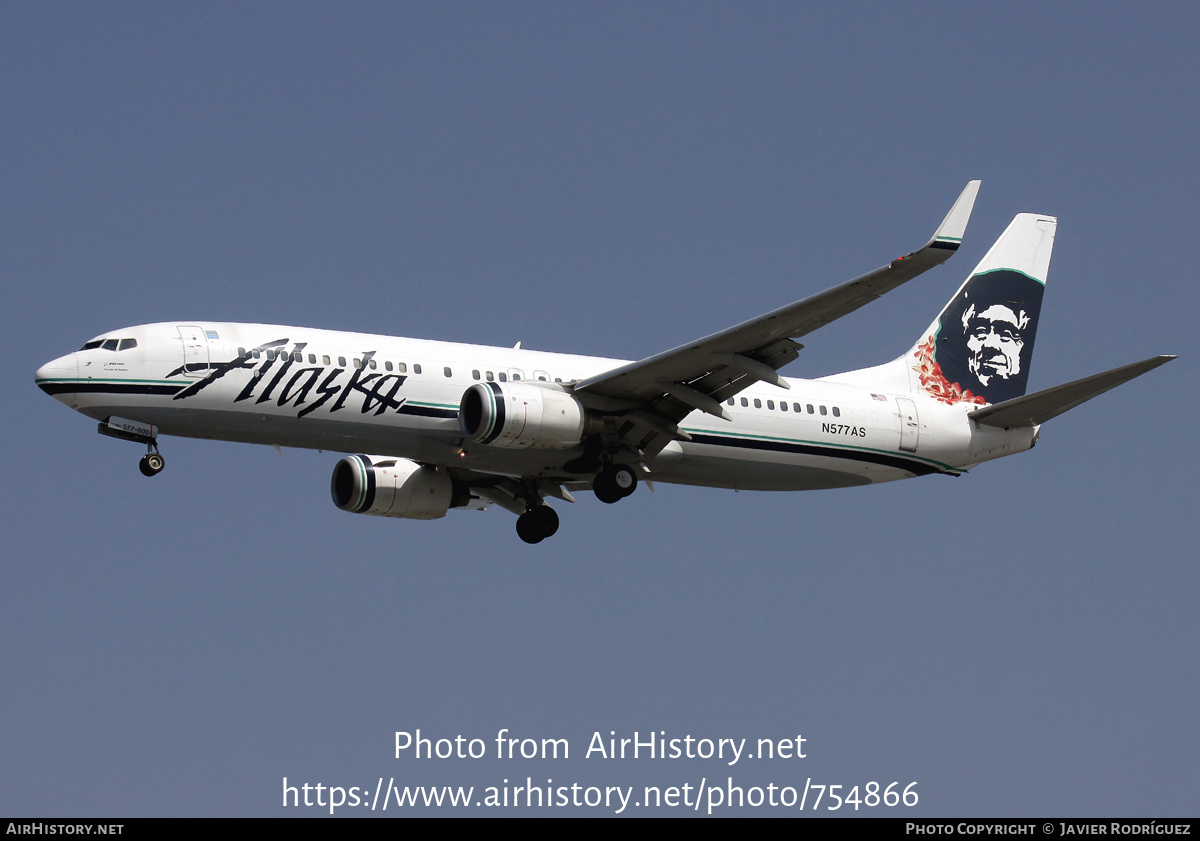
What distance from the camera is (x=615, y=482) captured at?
3550 centimetres

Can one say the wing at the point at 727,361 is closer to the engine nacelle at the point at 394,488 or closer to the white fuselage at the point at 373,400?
the white fuselage at the point at 373,400

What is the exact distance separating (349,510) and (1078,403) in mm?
17875

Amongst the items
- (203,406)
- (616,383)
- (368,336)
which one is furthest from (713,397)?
(203,406)

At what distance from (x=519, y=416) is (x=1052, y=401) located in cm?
1339

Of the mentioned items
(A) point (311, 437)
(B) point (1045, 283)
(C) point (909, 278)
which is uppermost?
(B) point (1045, 283)

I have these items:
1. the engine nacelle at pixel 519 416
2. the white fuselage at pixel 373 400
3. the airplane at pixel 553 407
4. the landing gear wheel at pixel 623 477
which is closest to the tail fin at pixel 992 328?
the airplane at pixel 553 407

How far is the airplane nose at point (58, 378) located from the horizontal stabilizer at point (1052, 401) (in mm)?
21679

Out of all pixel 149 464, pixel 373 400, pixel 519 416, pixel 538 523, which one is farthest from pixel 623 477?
pixel 149 464

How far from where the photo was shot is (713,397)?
114ft

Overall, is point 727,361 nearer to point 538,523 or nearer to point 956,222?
point 956,222

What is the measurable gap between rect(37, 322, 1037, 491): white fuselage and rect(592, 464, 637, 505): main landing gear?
73 centimetres

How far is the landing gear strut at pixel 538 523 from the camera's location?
38.9m

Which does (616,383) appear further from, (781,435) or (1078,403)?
(1078,403)

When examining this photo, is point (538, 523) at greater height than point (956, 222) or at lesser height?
lesser
